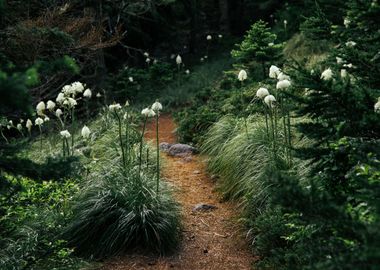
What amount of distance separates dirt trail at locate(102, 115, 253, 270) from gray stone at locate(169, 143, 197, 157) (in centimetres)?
87

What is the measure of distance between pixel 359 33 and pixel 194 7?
14618 mm

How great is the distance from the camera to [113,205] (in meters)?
4.65

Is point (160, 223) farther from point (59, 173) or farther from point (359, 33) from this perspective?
point (359, 33)

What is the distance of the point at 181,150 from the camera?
26.5 feet

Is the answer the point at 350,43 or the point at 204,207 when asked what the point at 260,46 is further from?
the point at 350,43

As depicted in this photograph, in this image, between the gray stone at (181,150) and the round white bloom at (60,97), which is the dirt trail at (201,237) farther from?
the round white bloom at (60,97)

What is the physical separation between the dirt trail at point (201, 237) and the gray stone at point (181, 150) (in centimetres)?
87

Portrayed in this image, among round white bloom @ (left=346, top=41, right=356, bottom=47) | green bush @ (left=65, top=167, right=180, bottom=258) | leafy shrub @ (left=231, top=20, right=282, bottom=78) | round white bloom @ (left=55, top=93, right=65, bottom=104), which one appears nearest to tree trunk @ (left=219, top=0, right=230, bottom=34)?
leafy shrub @ (left=231, top=20, right=282, bottom=78)

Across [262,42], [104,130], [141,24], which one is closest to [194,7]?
[141,24]

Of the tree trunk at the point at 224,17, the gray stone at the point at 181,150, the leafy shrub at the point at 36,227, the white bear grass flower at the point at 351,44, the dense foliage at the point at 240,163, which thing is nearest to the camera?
the dense foliage at the point at 240,163

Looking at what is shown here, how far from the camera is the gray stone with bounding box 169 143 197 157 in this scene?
8.00 metres

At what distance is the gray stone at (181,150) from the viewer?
8000 millimetres

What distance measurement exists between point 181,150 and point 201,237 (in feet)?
10.3

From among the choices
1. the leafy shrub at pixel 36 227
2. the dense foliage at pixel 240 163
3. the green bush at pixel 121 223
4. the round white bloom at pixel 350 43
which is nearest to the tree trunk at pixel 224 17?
the dense foliage at pixel 240 163
